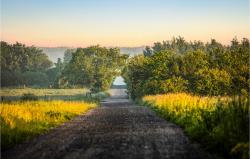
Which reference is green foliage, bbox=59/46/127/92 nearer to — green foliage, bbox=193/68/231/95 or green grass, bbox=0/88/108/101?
green grass, bbox=0/88/108/101

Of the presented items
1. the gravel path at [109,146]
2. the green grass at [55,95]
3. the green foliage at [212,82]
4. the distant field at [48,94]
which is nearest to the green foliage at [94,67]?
the distant field at [48,94]

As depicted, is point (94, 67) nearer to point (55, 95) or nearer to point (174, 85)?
point (55, 95)

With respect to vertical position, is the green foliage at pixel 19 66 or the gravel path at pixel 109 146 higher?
the green foliage at pixel 19 66

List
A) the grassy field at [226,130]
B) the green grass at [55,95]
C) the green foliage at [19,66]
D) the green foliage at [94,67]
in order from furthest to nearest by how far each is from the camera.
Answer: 1. the green foliage at [19,66]
2. the green foliage at [94,67]
3. the green grass at [55,95]
4. the grassy field at [226,130]

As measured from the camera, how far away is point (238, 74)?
62.1 meters

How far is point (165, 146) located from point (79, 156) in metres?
3.32

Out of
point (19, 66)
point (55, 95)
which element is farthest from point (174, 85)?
point (19, 66)

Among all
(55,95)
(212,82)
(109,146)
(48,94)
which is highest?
(212,82)

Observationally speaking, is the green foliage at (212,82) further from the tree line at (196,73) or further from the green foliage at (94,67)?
the green foliage at (94,67)

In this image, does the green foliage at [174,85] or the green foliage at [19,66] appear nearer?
the green foliage at [174,85]

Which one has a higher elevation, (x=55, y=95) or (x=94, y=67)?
(x=94, y=67)

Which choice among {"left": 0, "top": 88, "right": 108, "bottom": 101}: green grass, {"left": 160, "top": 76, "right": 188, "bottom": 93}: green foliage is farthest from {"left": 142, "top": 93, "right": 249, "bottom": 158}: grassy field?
{"left": 160, "top": 76, "right": 188, "bottom": 93}: green foliage

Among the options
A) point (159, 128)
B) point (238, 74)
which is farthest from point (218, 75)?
point (159, 128)

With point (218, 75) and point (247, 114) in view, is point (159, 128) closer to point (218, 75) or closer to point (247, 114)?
point (247, 114)
